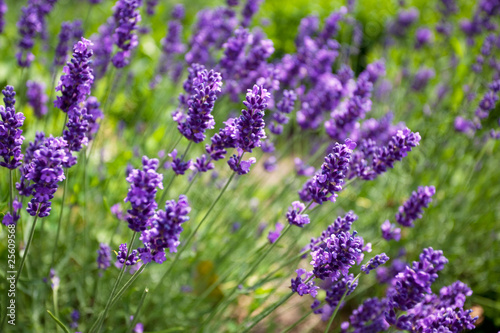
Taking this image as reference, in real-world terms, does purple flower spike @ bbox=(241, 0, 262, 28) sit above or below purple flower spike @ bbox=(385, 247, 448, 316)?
above

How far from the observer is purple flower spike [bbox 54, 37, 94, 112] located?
59.1 inches

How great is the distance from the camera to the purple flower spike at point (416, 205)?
75.4 inches

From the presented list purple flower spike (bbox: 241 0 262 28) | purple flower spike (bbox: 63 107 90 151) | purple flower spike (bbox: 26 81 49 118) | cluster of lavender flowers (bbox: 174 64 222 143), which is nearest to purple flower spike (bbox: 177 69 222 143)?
cluster of lavender flowers (bbox: 174 64 222 143)

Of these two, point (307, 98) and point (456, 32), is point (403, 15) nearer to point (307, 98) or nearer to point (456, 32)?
point (456, 32)

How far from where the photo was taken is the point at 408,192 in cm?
336

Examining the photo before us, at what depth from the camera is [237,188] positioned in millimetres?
2945

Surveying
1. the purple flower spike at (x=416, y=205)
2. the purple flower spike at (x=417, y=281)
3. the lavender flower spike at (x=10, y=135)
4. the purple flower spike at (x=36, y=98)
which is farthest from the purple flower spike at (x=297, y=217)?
the purple flower spike at (x=36, y=98)

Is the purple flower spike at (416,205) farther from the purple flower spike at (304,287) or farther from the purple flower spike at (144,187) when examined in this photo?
the purple flower spike at (144,187)

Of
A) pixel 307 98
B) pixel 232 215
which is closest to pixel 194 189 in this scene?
pixel 232 215

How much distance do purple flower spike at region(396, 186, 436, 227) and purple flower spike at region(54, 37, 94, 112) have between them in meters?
1.33

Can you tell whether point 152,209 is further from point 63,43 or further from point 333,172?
point 63,43

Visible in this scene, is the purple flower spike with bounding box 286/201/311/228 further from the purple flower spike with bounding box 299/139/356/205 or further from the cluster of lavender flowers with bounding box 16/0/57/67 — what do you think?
the cluster of lavender flowers with bounding box 16/0/57/67

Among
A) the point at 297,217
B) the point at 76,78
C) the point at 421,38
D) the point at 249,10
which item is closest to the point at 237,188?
the point at 249,10

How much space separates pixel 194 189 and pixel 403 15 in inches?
107
